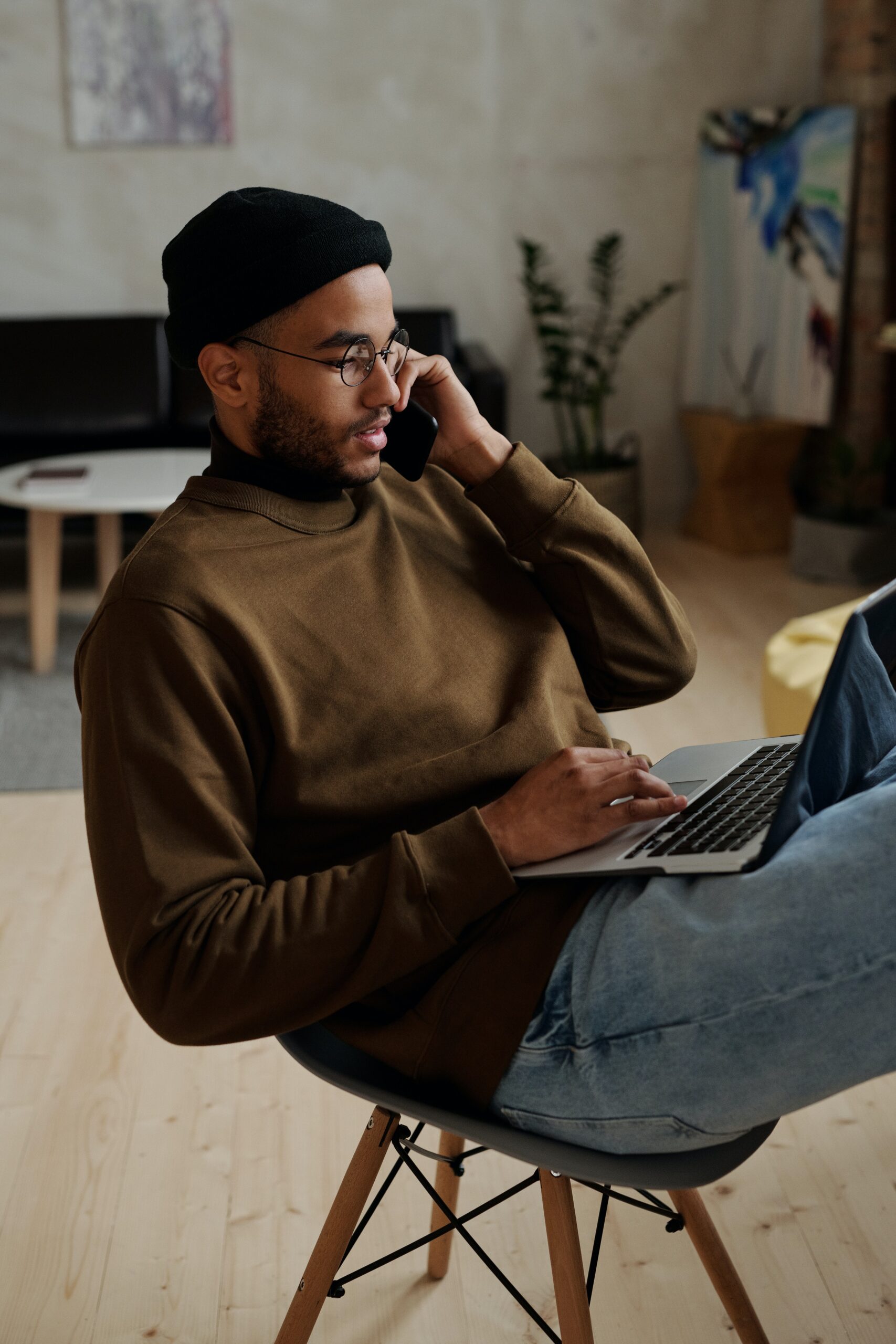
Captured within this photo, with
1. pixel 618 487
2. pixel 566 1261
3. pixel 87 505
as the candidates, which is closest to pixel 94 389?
pixel 87 505

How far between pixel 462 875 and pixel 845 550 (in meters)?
3.74

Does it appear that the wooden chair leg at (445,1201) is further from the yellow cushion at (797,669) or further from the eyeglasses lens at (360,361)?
the yellow cushion at (797,669)

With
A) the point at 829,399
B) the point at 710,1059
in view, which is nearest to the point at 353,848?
the point at 710,1059

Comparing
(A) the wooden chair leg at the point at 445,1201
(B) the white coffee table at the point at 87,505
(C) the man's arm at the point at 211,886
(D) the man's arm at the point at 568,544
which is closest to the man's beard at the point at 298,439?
(D) the man's arm at the point at 568,544

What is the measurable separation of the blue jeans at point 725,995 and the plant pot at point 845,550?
3581 mm

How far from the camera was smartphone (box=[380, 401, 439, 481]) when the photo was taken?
1.27m

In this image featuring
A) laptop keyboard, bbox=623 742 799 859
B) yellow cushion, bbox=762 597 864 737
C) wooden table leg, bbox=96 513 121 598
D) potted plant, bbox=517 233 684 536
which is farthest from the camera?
potted plant, bbox=517 233 684 536

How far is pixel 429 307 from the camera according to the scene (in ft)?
17.2

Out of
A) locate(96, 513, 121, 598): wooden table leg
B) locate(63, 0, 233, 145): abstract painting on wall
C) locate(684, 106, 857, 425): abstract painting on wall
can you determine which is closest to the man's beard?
locate(96, 513, 121, 598): wooden table leg

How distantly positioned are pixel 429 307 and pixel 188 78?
125cm

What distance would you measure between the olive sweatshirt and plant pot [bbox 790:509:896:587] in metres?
3.32

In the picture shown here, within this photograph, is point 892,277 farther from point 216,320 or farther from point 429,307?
point 216,320

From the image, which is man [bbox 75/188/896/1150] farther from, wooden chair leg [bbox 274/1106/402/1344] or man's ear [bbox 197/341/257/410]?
wooden chair leg [bbox 274/1106/402/1344]

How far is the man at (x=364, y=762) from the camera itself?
94 cm
